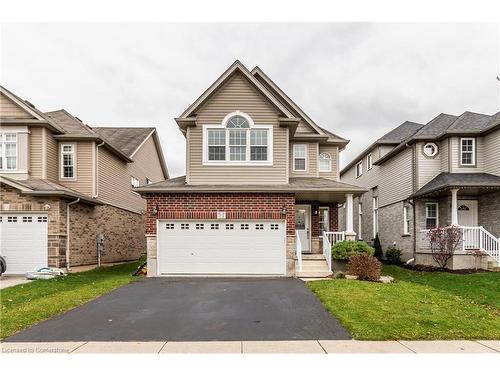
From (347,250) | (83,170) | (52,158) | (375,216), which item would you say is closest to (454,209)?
(347,250)

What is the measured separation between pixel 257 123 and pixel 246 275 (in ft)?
20.3

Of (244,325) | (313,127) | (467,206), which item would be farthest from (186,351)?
(467,206)

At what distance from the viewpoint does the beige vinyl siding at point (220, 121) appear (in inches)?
536

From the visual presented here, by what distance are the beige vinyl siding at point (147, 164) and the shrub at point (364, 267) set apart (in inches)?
620

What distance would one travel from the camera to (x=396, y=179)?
63.4ft

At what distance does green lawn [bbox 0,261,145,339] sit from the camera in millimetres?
7070

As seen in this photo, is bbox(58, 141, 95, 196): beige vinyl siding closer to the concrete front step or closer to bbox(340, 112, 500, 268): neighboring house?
the concrete front step

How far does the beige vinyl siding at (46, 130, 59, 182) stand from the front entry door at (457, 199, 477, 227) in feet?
65.3

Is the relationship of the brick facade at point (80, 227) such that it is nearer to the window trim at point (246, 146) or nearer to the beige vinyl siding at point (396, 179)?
the window trim at point (246, 146)

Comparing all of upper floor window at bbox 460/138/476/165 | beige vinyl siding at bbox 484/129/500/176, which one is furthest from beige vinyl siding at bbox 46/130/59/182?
beige vinyl siding at bbox 484/129/500/176

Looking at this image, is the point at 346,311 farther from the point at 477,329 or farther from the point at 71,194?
the point at 71,194

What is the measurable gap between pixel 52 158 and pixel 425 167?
733 inches

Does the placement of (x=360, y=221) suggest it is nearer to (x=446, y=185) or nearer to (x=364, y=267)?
(x=446, y=185)

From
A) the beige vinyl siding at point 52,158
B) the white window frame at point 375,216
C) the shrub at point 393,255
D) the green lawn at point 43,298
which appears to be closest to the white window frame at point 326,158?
the shrub at point 393,255
